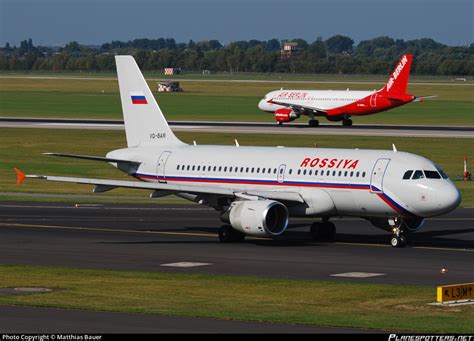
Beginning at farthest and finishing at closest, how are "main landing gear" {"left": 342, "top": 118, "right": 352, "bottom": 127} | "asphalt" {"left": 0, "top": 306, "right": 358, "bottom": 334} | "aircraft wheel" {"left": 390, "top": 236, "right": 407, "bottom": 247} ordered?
"main landing gear" {"left": 342, "top": 118, "right": 352, "bottom": 127} < "aircraft wheel" {"left": 390, "top": 236, "right": 407, "bottom": 247} < "asphalt" {"left": 0, "top": 306, "right": 358, "bottom": 334}

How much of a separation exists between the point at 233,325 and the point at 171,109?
143443 mm

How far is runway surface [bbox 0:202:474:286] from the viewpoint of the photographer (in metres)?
42.3

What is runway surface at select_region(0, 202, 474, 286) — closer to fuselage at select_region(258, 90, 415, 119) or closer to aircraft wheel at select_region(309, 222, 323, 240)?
aircraft wheel at select_region(309, 222, 323, 240)

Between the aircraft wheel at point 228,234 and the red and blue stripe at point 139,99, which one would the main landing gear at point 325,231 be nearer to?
the aircraft wheel at point 228,234

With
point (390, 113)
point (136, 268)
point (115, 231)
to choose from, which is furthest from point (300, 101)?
point (136, 268)

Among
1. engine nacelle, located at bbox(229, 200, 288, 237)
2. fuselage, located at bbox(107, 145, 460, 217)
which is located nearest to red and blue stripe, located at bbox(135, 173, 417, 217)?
fuselage, located at bbox(107, 145, 460, 217)

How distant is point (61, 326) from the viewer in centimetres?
2920

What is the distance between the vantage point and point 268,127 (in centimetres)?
12975

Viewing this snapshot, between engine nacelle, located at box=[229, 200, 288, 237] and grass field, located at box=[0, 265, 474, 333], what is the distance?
820 centimetres

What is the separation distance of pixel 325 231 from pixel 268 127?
78445 millimetres

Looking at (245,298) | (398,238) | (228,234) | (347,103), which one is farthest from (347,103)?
(245,298)

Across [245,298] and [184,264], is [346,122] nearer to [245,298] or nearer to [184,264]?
[184,264]

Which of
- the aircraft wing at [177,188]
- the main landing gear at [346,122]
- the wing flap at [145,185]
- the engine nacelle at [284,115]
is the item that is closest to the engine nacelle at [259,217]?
the aircraft wing at [177,188]

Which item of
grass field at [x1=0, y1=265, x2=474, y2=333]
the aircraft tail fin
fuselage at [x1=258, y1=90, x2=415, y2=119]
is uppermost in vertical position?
the aircraft tail fin
